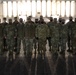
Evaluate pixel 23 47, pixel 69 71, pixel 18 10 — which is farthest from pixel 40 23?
pixel 18 10

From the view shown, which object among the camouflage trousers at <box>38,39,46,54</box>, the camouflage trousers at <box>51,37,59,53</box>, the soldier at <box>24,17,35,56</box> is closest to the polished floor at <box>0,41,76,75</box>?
the camouflage trousers at <box>51,37,59,53</box>

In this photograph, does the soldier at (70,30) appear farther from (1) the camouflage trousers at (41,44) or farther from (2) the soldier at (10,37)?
(2) the soldier at (10,37)

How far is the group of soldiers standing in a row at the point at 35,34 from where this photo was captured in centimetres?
1237

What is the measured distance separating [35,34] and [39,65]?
6.28 ft

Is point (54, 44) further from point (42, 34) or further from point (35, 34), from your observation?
point (35, 34)

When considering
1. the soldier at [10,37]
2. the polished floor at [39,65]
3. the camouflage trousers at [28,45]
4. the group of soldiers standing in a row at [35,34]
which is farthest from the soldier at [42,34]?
the soldier at [10,37]

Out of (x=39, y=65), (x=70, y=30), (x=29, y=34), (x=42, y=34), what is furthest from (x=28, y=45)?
(x=70, y=30)

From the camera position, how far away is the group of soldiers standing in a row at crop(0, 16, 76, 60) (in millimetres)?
12367

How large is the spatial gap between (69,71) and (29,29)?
3151 mm

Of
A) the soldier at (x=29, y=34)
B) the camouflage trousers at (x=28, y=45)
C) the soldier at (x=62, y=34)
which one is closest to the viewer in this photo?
A: the soldier at (x=29, y=34)

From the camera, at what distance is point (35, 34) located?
12430 millimetres

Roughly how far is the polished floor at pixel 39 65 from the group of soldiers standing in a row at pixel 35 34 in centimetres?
47

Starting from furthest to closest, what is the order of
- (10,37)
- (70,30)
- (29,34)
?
(70,30) < (10,37) < (29,34)

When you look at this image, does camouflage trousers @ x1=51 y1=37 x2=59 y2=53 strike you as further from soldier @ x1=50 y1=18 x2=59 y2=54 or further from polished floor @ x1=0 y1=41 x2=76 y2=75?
polished floor @ x1=0 y1=41 x2=76 y2=75
